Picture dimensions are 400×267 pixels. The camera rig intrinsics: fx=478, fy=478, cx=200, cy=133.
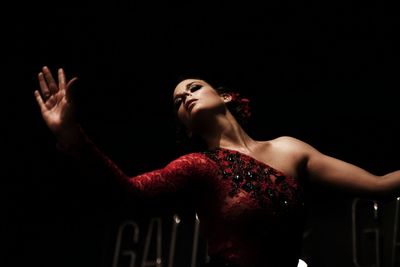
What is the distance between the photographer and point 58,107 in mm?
1276

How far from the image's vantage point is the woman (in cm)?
127

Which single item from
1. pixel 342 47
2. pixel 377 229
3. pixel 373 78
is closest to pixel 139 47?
pixel 342 47

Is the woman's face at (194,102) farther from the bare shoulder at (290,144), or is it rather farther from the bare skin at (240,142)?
the bare shoulder at (290,144)

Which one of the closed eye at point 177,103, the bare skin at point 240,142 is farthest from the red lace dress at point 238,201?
the closed eye at point 177,103

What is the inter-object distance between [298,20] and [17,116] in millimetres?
1948

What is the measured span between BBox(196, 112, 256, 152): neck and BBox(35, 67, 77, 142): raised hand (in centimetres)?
58

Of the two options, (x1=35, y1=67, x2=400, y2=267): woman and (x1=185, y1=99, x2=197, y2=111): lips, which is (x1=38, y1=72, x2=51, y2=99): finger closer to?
(x1=35, y1=67, x2=400, y2=267): woman

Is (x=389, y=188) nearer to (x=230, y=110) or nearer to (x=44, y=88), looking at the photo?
(x=230, y=110)

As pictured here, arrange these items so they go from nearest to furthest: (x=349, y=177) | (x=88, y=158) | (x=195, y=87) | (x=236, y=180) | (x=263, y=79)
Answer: (x=88, y=158), (x=236, y=180), (x=349, y=177), (x=195, y=87), (x=263, y=79)

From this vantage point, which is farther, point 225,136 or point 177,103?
point 177,103

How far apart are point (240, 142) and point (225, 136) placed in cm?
6

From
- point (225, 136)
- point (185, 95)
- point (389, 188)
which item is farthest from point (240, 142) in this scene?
point (389, 188)

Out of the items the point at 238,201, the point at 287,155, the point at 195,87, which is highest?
the point at 195,87

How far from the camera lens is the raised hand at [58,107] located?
1230mm
